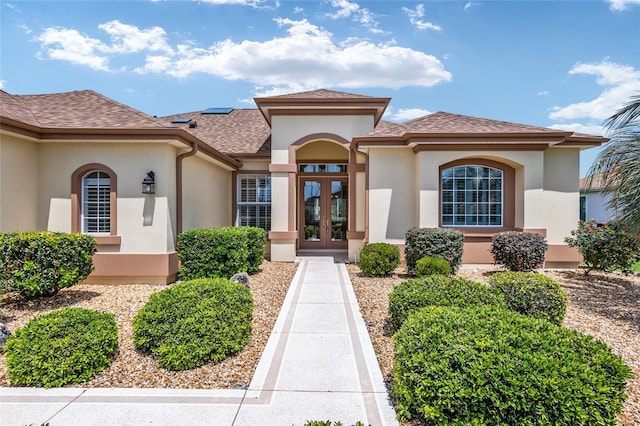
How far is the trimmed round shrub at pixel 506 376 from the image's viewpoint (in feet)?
8.24

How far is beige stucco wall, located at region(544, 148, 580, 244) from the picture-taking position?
35.1 feet

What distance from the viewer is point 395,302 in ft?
16.0

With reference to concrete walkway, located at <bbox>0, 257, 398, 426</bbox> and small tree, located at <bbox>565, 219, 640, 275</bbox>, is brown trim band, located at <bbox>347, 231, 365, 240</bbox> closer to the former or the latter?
small tree, located at <bbox>565, 219, 640, 275</bbox>

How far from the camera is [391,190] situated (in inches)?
420

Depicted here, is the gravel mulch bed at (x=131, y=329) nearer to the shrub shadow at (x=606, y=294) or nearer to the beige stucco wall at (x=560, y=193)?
the shrub shadow at (x=606, y=294)

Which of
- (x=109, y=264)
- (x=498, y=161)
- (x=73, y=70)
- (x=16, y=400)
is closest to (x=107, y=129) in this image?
(x=109, y=264)

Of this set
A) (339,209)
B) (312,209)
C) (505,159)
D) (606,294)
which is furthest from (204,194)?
(606,294)

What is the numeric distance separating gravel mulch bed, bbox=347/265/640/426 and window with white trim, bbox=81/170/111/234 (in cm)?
644

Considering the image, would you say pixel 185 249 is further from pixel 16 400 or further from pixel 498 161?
pixel 498 161

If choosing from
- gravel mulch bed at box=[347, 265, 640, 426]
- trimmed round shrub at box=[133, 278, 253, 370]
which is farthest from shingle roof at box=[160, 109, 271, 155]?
trimmed round shrub at box=[133, 278, 253, 370]

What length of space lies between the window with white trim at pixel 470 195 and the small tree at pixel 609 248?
2.27 meters

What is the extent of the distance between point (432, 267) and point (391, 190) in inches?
136

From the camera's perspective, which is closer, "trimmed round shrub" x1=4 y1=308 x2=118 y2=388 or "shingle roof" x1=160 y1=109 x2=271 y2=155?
"trimmed round shrub" x1=4 y1=308 x2=118 y2=388

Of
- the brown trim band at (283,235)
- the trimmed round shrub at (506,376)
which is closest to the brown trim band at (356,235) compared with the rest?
the brown trim band at (283,235)
